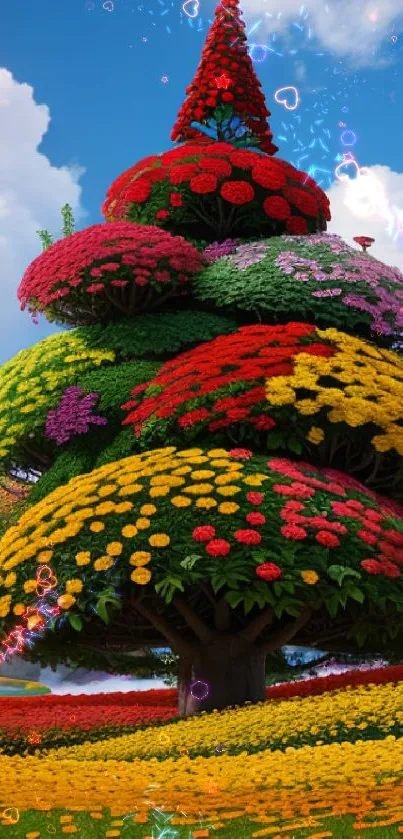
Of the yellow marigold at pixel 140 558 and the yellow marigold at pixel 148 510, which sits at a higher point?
the yellow marigold at pixel 148 510

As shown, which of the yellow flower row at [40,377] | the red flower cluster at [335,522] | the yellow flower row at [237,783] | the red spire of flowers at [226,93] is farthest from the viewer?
the red spire of flowers at [226,93]

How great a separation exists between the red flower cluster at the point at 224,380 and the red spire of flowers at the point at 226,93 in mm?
7923

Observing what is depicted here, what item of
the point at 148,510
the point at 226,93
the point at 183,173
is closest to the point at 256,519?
the point at 148,510

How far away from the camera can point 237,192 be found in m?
15.7

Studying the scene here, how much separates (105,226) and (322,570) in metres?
7.94

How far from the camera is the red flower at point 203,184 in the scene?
50.9ft

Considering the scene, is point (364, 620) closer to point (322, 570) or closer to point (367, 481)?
point (322, 570)

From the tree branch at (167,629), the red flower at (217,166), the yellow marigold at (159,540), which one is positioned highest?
the red flower at (217,166)

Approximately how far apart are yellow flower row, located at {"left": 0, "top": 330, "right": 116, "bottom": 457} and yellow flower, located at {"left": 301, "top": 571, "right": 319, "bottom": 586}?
19.1ft

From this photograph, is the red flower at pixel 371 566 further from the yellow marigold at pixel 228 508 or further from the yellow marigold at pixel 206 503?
the yellow marigold at pixel 206 503

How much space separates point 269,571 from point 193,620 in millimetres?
1295

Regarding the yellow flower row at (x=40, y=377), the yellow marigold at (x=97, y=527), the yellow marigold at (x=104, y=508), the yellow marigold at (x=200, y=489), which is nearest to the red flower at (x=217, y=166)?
the yellow flower row at (x=40, y=377)

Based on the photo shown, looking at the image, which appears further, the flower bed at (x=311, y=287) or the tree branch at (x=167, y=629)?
the flower bed at (x=311, y=287)

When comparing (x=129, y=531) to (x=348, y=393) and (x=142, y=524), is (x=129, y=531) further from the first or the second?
(x=348, y=393)
